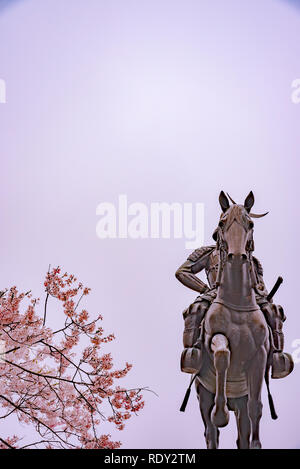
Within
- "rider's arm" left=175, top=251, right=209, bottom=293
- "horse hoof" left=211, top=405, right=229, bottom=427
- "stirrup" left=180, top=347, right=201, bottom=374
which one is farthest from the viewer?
"rider's arm" left=175, top=251, right=209, bottom=293

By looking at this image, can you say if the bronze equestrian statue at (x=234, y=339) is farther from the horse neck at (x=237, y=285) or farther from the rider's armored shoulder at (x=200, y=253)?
the rider's armored shoulder at (x=200, y=253)

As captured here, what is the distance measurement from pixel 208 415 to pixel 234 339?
0.32 metres

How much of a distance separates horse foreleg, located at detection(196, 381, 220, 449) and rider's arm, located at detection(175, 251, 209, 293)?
332mm

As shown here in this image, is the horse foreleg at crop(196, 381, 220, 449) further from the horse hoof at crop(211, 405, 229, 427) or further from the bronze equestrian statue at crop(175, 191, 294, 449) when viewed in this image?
the horse hoof at crop(211, 405, 229, 427)

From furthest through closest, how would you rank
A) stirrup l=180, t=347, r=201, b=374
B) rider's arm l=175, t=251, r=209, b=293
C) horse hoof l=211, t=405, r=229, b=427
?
1. rider's arm l=175, t=251, r=209, b=293
2. stirrup l=180, t=347, r=201, b=374
3. horse hoof l=211, t=405, r=229, b=427

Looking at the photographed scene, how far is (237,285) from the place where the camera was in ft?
6.73

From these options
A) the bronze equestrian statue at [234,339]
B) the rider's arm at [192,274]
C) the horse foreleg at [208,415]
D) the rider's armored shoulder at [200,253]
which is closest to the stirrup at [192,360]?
the bronze equestrian statue at [234,339]

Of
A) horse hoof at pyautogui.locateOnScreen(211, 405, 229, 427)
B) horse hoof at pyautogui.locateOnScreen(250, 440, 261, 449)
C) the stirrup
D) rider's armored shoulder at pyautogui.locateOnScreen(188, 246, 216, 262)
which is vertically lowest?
horse hoof at pyautogui.locateOnScreen(250, 440, 261, 449)

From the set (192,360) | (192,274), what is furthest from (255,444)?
(192,274)

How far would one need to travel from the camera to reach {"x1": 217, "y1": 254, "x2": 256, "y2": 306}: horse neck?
2033mm

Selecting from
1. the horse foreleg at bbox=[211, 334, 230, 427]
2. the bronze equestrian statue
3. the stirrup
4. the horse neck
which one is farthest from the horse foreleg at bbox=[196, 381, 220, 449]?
the horse neck
